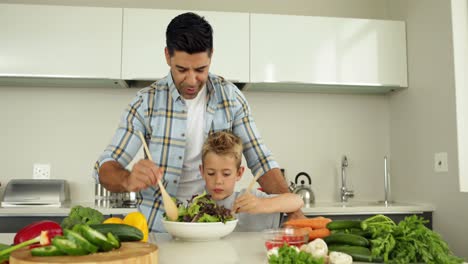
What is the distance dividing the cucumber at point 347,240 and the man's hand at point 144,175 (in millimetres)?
530

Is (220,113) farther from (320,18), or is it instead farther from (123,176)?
(320,18)

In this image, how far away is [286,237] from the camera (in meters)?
1.16

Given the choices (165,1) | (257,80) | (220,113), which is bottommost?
(220,113)

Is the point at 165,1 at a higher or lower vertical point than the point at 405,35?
higher

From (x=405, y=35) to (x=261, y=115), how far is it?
1.11 m

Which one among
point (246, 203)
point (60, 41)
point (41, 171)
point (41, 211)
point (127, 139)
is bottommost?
point (41, 211)

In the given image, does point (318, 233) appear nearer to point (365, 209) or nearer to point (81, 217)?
point (81, 217)

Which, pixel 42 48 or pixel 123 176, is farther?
pixel 42 48

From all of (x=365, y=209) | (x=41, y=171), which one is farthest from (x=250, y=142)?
(x=41, y=171)

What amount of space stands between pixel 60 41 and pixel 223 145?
5.31 feet

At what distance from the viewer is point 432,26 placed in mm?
2891

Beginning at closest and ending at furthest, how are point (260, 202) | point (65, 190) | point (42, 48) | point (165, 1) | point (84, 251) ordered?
1. point (84, 251)
2. point (260, 202)
3. point (42, 48)
4. point (65, 190)
5. point (165, 1)

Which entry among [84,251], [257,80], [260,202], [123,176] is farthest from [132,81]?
[84,251]

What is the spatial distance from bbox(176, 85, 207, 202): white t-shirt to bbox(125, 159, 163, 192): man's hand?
44cm
